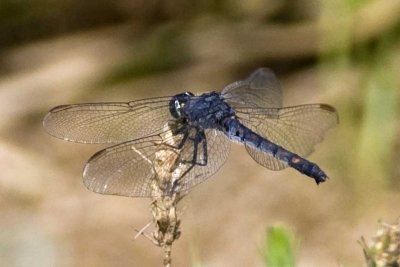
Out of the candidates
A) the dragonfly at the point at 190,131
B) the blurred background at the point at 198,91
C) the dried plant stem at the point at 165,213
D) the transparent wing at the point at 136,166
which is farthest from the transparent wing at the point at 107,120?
the blurred background at the point at 198,91

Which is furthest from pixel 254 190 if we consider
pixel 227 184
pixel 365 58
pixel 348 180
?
pixel 365 58

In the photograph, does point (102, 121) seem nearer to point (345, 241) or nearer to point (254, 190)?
point (345, 241)

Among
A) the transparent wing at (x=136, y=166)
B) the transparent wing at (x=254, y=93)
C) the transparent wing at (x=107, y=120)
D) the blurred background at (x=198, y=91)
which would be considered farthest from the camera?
the blurred background at (x=198, y=91)

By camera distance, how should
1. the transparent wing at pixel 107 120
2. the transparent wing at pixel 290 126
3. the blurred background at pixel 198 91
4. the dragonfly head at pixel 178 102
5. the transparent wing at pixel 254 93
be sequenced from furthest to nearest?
the blurred background at pixel 198 91 → the transparent wing at pixel 254 93 → the transparent wing at pixel 290 126 → the dragonfly head at pixel 178 102 → the transparent wing at pixel 107 120

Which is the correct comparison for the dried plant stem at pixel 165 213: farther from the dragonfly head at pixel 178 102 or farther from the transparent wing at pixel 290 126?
the transparent wing at pixel 290 126

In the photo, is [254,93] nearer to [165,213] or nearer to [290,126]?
[290,126]

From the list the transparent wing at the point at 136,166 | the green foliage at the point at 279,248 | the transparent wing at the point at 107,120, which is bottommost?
the green foliage at the point at 279,248

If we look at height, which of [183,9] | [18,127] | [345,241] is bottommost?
[345,241]
